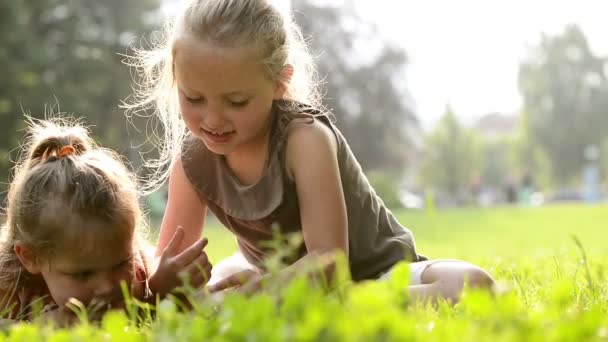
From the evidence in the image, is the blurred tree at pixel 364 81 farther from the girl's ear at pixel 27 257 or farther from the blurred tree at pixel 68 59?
the girl's ear at pixel 27 257

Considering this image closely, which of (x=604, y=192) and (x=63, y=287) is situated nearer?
(x=63, y=287)

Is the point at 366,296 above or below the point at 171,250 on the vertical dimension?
above

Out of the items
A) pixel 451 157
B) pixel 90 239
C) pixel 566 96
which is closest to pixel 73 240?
pixel 90 239

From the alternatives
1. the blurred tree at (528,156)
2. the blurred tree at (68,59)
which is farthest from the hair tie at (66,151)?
the blurred tree at (528,156)

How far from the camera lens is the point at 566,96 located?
52594mm

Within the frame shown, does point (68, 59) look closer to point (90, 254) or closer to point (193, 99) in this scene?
point (193, 99)

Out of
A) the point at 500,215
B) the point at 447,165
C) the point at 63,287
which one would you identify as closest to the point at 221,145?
the point at 63,287

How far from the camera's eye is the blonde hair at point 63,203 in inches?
112

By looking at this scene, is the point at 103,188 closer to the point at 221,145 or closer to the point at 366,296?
the point at 221,145

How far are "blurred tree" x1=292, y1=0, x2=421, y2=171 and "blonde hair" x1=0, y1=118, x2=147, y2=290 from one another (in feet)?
112

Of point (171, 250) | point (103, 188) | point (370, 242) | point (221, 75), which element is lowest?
point (370, 242)

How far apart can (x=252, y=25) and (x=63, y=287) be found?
112 cm

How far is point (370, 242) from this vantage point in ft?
10.8

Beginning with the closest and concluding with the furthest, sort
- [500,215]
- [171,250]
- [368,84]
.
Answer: [171,250], [500,215], [368,84]
